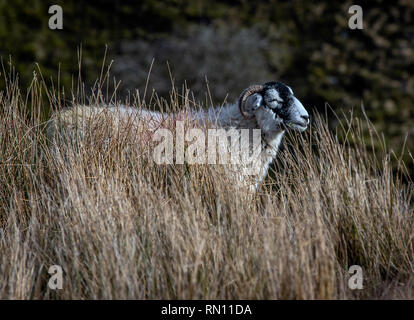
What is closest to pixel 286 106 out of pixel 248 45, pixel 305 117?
pixel 305 117

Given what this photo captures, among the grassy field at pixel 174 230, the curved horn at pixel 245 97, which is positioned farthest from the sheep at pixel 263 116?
the grassy field at pixel 174 230

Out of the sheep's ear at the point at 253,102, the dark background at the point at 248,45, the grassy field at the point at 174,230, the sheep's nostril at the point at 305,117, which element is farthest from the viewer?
the dark background at the point at 248,45

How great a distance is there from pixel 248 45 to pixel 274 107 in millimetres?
7057

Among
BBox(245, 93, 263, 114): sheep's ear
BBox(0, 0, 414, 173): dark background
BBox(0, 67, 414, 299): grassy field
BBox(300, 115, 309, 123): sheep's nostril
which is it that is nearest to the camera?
BBox(0, 67, 414, 299): grassy field

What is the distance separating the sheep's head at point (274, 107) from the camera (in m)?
5.50

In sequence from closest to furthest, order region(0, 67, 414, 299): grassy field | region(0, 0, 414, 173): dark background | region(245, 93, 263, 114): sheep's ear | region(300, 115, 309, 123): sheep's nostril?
1. region(0, 67, 414, 299): grassy field
2. region(300, 115, 309, 123): sheep's nostril
3. region(245, 93, 263, 114): sheep's ear
4. region(0, 0, 414, 173): dark background

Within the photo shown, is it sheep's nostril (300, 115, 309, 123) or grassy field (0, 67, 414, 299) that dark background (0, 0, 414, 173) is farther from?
grassy field (0, 67, 414, 299)

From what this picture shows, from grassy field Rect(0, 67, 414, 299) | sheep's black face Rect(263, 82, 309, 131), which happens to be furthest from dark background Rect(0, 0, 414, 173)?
grassy field Rect(0, 67, 414, 299)

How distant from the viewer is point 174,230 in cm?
348

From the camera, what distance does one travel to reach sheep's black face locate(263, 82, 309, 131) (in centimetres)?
547

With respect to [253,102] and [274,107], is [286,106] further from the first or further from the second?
[253,102]

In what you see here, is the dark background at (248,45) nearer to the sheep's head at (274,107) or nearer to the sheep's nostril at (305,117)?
the sheep's head at (274,107)

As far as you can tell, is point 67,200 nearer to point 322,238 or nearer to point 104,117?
point 104,117
